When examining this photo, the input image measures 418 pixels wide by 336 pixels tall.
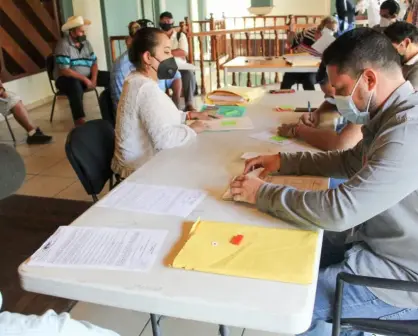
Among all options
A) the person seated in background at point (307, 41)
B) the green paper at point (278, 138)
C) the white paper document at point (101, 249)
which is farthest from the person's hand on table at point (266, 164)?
the person seated in background at point (307, 41)

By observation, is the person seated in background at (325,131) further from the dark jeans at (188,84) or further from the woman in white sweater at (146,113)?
the dark jeans at (188,84)

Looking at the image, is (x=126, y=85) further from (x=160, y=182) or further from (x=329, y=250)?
(x=329, y=250)

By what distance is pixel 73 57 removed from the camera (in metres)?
5.18

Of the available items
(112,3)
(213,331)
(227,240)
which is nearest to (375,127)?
(227,240)

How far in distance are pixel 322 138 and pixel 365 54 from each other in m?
0.66


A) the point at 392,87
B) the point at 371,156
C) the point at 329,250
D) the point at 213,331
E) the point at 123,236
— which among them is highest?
the point at 392,87

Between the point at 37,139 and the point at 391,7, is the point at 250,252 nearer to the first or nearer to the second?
the point at 391,7

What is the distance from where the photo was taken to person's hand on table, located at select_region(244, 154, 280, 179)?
162cm

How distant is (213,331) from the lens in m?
1.88

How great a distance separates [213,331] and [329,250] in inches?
24.4

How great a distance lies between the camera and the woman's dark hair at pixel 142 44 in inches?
85.4

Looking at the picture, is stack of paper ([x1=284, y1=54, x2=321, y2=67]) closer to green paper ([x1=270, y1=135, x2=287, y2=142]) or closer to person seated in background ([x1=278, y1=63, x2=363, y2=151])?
person seated in background ([x1=278, y1=63, x2=363, y2=151])

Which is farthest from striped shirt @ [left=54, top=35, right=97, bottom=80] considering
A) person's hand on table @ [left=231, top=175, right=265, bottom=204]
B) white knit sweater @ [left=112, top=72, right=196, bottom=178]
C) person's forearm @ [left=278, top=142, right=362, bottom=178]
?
person's hand on table @ [left=231, top=175, right=265, bottom=204]

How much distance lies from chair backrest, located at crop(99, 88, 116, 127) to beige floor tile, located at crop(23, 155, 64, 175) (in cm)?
105
